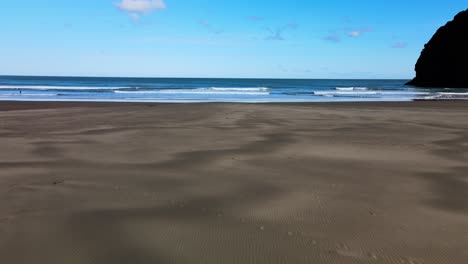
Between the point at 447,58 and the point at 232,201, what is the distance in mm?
85894

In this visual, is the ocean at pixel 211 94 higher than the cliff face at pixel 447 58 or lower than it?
lower

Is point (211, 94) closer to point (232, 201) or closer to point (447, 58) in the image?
point (232, 201)

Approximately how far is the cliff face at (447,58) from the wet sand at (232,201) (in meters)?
75.8

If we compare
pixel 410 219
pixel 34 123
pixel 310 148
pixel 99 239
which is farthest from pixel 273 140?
pixel 34 123

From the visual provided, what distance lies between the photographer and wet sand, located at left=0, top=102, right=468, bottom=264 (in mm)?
3141

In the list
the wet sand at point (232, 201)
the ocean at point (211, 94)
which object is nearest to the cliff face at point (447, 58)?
the ocean at point (211, 94)

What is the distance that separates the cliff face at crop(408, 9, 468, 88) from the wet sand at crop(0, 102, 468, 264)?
7578 cm

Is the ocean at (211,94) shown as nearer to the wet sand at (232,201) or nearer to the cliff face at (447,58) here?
the wet sand at (232,201)

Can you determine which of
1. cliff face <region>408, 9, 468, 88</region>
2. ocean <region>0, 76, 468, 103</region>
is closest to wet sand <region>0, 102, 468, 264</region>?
ocean <region>0, 76, 468, 103</region>

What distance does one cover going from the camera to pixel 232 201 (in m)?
4.40

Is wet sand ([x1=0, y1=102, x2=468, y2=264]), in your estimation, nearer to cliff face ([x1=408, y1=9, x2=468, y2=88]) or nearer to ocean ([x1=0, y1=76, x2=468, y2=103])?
ocean ([x1=0, y1=76, x2=468, y2=103])

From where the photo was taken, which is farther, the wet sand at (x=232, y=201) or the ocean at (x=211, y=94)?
the ocean at (x=211, y=94)

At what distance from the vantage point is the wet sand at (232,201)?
3141 millimetres

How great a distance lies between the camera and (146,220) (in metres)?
3.78
